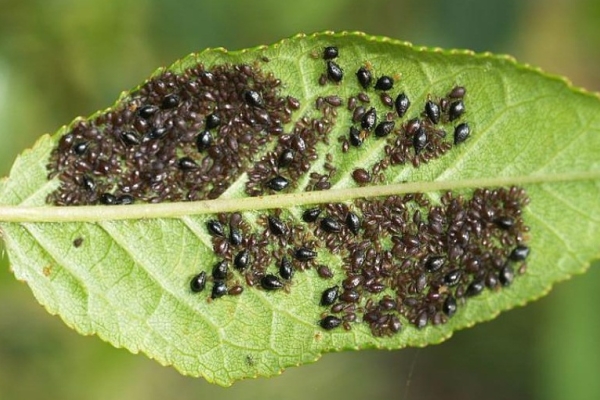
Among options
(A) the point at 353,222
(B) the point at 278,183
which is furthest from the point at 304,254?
(B) the point at 278,183

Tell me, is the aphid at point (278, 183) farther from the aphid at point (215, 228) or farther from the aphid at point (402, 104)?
the aphid at point (402, 104)

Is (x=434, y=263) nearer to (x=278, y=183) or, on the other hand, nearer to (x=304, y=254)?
(x=304, y=254)

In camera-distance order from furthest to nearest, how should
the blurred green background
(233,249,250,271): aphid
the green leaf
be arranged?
the blurred green background, (233,249,250,271): aphid, the green leaf

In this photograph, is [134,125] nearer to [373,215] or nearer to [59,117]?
[373,215]

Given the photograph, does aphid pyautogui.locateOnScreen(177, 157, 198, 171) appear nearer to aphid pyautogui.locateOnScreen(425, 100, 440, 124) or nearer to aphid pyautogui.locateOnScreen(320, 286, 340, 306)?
aphid pyautogui.locateOnScreen(320, 286, 340, 306)

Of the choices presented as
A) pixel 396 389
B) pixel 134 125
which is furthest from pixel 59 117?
pixel 396 389

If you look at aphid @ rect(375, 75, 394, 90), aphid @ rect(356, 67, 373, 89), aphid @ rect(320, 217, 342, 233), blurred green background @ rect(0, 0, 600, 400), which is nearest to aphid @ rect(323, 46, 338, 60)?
aphid @ rect(356, 67, 373, 89)

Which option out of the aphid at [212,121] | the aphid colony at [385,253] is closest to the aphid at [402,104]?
the aphid colony at [385,253]

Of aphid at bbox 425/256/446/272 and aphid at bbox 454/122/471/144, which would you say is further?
aphid at bbox 425/256/446/272
